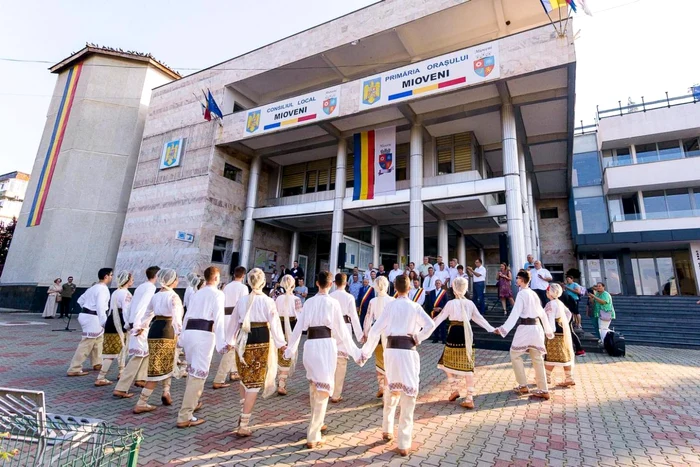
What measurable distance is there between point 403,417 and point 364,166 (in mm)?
14847

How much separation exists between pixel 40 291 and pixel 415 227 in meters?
21.7

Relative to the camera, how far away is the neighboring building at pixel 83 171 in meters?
20.7

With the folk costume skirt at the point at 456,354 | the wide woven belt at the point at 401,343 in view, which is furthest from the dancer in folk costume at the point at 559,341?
the wide woven belt at the point at 401,343

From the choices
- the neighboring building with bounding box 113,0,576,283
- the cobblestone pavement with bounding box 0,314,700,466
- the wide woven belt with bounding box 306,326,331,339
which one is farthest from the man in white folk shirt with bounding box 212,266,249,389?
the neighboring building with bounding box 113,0,576,283

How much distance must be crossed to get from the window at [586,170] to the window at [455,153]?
12.6 m

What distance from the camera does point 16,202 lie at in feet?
169

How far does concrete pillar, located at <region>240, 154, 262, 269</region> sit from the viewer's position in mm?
20375

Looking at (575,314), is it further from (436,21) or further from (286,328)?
(436,21)

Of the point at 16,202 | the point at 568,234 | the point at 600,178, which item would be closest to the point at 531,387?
the point at 568,234

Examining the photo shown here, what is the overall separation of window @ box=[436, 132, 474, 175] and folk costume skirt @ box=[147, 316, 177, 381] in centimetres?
1603

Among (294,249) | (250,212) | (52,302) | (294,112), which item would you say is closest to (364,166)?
(294,112)

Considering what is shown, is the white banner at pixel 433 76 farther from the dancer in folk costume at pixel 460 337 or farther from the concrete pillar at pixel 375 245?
the dancer in folk costume at pixel 460 337

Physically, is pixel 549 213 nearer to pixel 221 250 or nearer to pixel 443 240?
pixel 443 240

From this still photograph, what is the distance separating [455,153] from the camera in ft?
59.8
